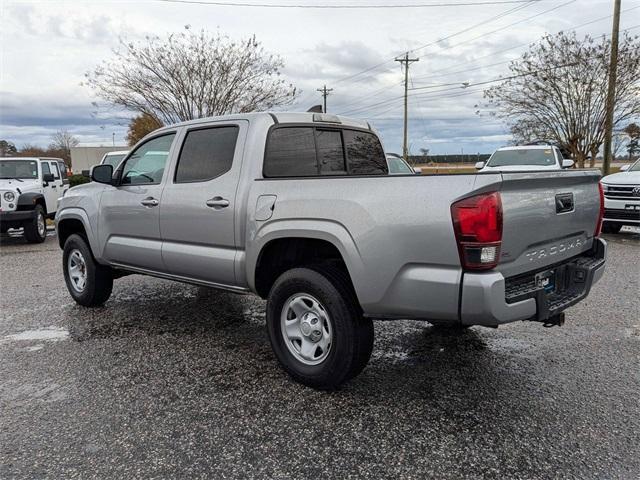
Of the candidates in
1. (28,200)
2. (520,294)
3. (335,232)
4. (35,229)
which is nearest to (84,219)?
(335,232)

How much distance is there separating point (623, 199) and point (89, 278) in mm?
9527

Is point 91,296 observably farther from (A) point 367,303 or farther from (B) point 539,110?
(B) point 539,110

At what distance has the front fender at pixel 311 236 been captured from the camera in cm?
303

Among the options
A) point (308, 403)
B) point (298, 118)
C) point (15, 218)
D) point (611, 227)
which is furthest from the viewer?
point (611, 227)

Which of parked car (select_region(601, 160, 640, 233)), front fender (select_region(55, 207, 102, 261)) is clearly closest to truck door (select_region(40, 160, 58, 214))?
front fender (select_region(55, 207, 102, 261))

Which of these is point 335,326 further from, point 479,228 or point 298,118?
point 298,118

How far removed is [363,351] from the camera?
3.21m

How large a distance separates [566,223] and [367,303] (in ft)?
4.66

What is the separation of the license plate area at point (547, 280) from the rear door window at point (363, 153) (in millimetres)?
1959

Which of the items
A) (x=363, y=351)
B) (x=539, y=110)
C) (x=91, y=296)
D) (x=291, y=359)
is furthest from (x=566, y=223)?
(x=539, y=110)

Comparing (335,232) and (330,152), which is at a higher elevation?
(330,152)

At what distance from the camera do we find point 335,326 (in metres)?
3.17

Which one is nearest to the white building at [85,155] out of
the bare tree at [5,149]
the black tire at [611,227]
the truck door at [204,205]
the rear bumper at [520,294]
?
the bare tree at [5,149]

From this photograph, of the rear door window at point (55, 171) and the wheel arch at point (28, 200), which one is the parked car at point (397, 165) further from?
the rear door window at point (55, 171)
